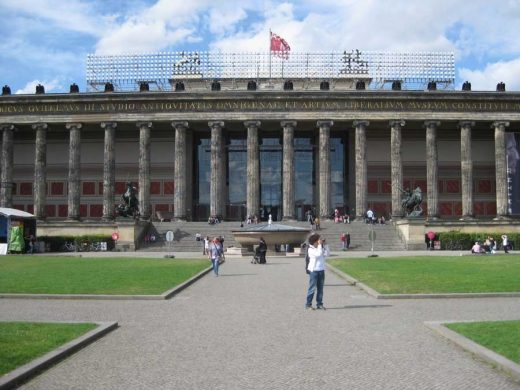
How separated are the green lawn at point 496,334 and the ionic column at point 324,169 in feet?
174

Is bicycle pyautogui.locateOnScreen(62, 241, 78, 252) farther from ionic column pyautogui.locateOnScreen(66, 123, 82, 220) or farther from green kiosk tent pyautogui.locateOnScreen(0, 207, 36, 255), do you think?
ionic column pyautogui.locateOnScreen(66, 123, 82, 220)

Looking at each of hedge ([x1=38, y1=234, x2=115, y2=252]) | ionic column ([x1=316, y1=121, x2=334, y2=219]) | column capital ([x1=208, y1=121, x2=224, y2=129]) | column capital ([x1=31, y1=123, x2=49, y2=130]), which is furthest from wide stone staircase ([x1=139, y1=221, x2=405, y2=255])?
column capital ([x1=31, y1=123, x2=49, y2=130])

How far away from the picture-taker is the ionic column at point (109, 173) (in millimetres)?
66938

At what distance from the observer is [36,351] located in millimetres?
10492

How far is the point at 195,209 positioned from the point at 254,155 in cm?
1177

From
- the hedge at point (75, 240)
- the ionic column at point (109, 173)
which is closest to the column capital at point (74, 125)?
the ionic column at point (109, 173)

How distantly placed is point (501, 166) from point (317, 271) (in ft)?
182

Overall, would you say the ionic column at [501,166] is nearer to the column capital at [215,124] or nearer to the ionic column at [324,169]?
the ionic column at [324,169]

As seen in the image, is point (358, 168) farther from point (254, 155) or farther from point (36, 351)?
point (36, 351)

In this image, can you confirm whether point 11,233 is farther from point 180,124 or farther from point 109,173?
point 180,124

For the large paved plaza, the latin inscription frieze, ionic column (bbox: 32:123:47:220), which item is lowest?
the large paved plaza

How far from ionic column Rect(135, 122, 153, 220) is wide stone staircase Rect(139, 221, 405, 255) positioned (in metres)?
3.44

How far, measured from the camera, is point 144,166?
6694cm

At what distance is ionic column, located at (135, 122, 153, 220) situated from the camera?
66938 mm
